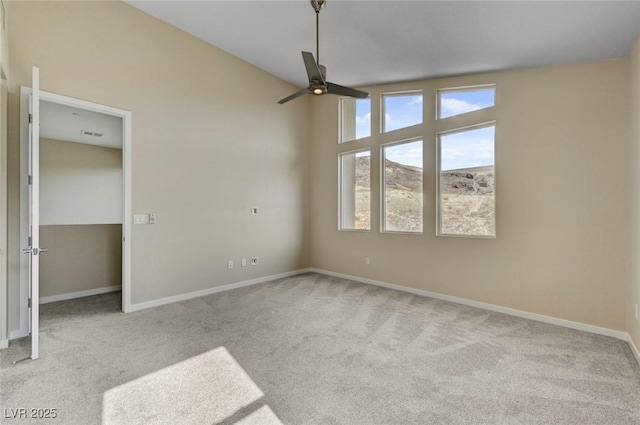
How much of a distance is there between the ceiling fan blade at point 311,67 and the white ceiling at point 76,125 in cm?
288

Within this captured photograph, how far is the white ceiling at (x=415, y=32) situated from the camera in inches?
106

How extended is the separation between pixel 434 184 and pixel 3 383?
5010 millimetres

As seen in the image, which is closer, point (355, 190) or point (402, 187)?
point (402, 187)

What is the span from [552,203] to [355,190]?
9.94 ft

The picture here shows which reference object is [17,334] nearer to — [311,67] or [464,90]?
[311,67]

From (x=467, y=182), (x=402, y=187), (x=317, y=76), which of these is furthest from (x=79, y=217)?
(x=467, y=182)

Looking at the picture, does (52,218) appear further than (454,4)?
Yes

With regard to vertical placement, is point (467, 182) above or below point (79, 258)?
above

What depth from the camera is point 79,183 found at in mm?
4496

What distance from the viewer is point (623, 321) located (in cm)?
304

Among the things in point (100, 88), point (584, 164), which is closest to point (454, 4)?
point (584, 164)

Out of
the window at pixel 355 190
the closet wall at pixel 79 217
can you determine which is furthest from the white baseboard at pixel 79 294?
the window at pixel 355 190

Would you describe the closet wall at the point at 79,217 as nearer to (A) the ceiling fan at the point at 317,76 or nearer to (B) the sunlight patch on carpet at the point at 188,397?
(B) the sunlight patch on carpet at the point at 188,397

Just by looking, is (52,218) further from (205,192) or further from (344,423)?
(344,423)
